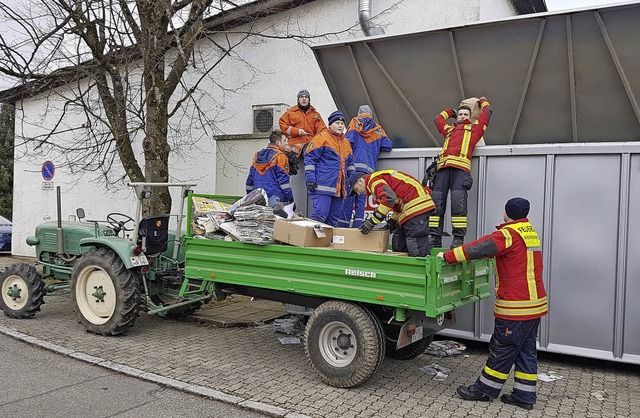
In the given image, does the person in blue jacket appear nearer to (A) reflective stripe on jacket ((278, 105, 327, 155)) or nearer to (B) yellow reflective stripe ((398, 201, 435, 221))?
(A) reflective stripe on jacket ((278, 105, 327, 155))

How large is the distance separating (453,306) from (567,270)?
1699 millimetres

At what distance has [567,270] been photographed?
18.5ft

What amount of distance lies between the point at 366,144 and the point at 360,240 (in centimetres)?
197

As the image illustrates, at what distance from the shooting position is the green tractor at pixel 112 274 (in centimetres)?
621

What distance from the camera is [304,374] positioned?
17.2ft

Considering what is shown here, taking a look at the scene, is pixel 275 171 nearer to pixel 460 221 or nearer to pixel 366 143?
pixel 366 143

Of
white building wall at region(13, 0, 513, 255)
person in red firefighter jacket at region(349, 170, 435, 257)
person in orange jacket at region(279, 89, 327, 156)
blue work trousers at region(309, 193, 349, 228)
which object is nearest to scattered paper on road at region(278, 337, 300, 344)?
blue work trousers at region(309, 193, 349, 228)

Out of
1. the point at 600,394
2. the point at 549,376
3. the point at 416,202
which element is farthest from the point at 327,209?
the point at 600,394

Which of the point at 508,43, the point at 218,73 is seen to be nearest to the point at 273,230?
the point at 508,43

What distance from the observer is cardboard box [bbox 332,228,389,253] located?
4941 millimetres

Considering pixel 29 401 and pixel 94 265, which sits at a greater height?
pixel 94 265

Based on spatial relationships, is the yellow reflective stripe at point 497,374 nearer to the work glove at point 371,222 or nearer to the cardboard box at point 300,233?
the work glove at point 371,222

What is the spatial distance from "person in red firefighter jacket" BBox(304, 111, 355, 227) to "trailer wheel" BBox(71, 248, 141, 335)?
2.24 metres

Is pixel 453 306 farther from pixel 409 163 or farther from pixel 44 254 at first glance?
pixel 44 254
